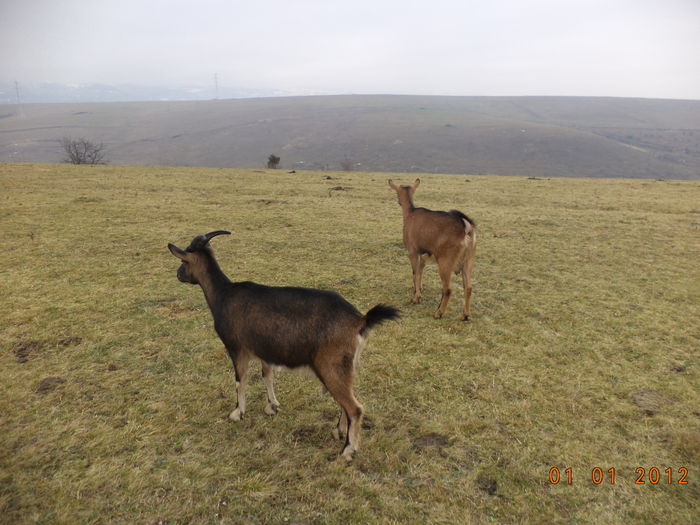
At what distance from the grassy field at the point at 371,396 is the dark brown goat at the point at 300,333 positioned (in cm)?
69

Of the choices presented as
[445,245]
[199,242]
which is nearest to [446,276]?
[445,245]

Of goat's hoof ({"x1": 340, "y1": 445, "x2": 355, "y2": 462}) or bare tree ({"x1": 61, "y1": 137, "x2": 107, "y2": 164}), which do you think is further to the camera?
bare tree ({"x1": 61, "y1": 137, "x2": 107, "y2": 164})

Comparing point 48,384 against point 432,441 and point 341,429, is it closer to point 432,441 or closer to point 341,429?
point 341,429

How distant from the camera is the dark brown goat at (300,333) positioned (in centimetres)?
465

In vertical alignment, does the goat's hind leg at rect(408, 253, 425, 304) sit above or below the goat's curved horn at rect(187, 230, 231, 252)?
below

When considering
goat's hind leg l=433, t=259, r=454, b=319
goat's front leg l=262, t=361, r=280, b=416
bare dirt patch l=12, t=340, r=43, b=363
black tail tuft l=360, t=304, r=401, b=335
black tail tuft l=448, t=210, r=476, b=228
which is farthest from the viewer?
goat's hind leg l=433, t=259, r=454, b=319

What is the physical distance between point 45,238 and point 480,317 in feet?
48.7

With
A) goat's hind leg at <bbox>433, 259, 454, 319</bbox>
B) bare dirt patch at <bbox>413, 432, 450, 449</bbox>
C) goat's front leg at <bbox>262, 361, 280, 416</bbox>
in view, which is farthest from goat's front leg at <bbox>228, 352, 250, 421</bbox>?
goat's hind leg at <bbox>433, 259, 454, 319</bbox>

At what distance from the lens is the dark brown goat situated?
4.65 meters

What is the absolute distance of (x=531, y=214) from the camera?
2153 cm

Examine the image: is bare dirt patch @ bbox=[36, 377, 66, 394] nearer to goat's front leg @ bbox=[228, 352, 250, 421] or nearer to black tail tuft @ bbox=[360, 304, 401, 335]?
goat's front leg @ bbox=[228, 352, 250, 421]
